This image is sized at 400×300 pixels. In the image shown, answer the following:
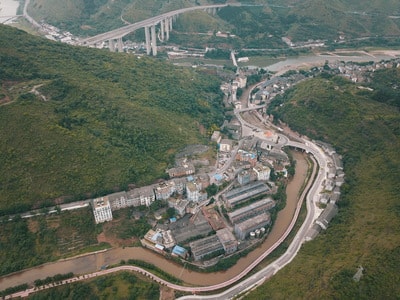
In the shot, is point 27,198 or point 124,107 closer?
point 27,198

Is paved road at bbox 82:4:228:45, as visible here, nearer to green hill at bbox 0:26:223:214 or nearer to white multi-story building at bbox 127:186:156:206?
green hill at bbox 0:26:223:214

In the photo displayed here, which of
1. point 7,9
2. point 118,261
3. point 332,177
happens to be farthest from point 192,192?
point 7,9

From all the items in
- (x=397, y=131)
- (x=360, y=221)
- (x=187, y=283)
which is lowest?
(x=187, y=283)

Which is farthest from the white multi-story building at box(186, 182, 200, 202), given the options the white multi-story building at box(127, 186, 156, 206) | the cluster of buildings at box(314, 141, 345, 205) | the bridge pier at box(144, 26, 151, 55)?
the bridge pier at box(144, 26, 151, 55)

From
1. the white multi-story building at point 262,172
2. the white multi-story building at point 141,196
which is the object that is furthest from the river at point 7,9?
the white multi-story building at point 262,172

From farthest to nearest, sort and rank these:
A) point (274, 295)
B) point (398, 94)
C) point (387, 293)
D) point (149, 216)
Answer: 1. point (398, 94)
2. point (149, 216)
3. point (274, 295)
4. point (387, 293)

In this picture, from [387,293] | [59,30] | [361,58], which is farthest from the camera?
[59,30]

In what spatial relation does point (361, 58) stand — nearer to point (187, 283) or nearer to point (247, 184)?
point (247, 184)

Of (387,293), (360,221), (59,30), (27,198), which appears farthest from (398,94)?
(59,30)
